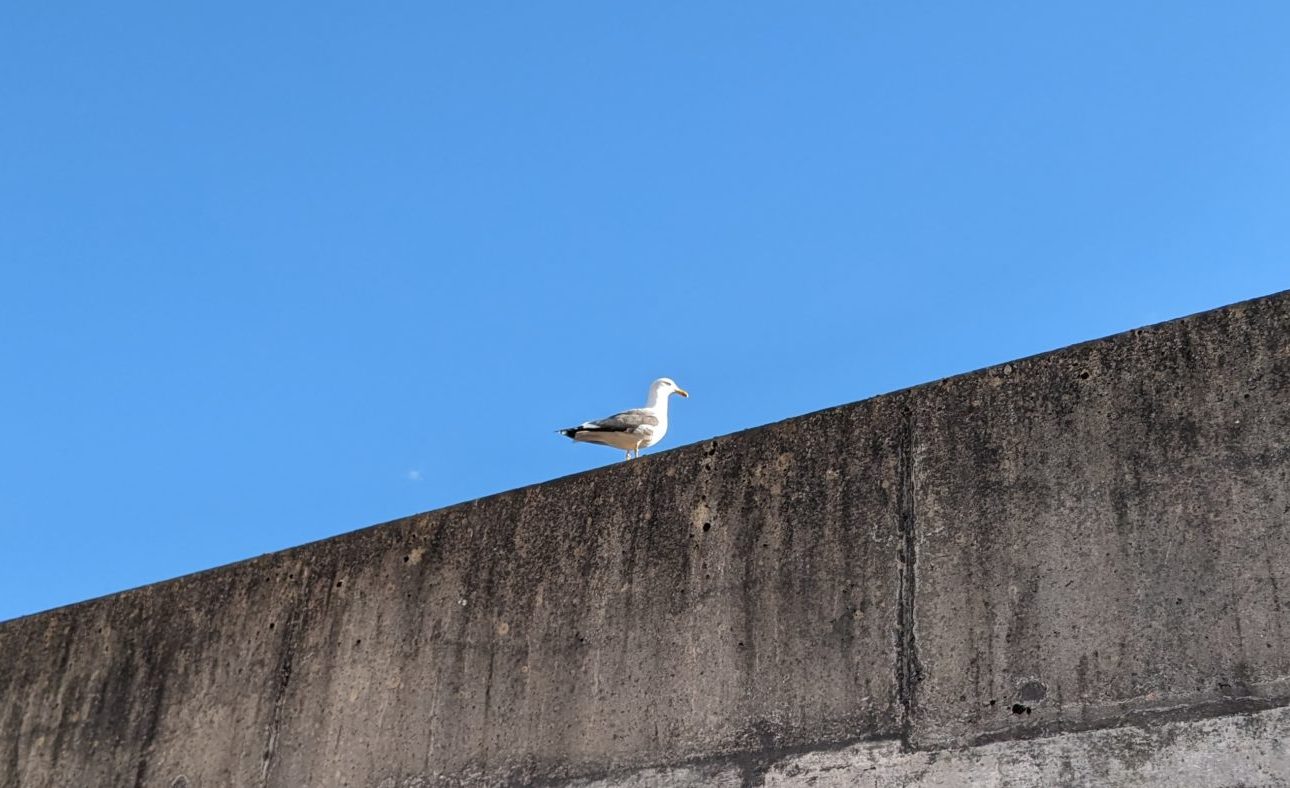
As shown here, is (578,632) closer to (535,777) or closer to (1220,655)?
(535,777)

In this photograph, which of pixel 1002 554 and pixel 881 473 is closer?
pixel 1002 554

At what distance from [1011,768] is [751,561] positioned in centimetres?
101

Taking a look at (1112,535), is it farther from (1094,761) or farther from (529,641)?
(529,641)

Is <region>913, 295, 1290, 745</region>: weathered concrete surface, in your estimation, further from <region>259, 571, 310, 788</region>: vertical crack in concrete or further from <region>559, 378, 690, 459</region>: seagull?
Result: <region>559, 378, 690, 459</region>: seagull

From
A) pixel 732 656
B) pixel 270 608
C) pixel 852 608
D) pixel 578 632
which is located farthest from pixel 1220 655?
pixel 270 608

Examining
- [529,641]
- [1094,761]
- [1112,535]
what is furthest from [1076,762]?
[529,641]

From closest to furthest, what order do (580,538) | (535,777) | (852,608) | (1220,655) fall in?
(1220,655), (852,608), (535,777), (580,538)

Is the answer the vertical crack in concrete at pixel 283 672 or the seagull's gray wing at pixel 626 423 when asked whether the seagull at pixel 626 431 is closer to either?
the seagull's gray wing at pixel 626 423

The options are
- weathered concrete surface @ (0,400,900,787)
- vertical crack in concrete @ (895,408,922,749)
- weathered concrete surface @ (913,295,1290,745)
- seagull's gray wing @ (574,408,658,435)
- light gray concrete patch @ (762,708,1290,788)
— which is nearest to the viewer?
light gray concrete patch @ (762,708,1290,788)

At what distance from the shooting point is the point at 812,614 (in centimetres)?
408

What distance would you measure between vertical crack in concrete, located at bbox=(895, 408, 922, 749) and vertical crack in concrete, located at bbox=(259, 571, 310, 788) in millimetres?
2142

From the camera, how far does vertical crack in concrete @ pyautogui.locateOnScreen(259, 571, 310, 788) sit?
15.8 feet

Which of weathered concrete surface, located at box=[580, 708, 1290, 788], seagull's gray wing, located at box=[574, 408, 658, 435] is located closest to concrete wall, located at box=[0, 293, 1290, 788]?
weathered concrete surface, located at box=[580, 708, 1290, 788]

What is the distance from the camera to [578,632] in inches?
176
